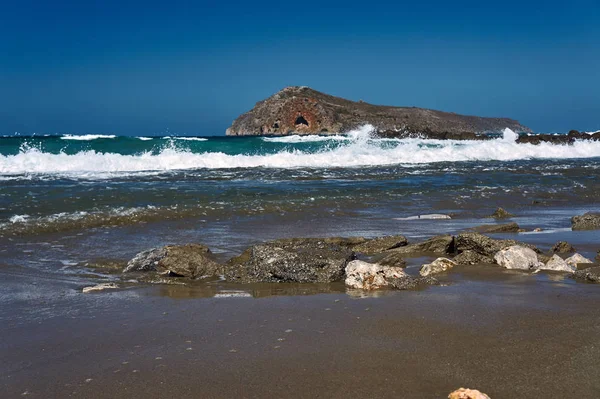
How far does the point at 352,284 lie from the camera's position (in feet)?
16.4

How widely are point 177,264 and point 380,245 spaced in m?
2.47

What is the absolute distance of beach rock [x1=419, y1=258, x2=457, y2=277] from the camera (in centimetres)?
551

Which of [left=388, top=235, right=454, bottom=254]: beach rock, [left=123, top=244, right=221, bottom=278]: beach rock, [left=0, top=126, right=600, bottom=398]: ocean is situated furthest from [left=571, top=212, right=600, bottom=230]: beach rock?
[left=123, top=244, right=221, bottom=278]: beach rock

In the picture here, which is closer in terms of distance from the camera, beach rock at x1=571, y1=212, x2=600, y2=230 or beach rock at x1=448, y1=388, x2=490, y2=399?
beach rock at x1=448, y1=388, x2=490, y2=399

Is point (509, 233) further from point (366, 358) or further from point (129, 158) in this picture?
point (129, 158)

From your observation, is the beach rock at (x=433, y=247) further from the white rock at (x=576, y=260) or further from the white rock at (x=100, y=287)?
the white rock at (x=100, y=287)

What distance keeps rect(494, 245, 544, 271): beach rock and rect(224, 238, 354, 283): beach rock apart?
1552mm

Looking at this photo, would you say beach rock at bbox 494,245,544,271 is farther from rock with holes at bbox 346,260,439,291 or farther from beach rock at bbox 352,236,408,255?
beach rock at bbox 352,236,408,255

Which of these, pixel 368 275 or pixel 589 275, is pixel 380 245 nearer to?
pixel 368 275

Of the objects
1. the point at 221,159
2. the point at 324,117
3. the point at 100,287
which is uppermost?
the point at 324,117

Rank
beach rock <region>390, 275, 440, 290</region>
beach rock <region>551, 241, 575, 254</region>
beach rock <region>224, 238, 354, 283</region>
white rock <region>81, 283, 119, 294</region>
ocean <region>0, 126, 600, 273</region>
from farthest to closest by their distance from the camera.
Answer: ocean <region>0, 126, 600, 273</region>, beach rock <region>551, 241, 575, 254</region>, beach rock <region>224, 238, 354, 283</region>, white rock <region>81, 283, 119, 294</region>, beach rock <region>390, 275, 440, 290</region>

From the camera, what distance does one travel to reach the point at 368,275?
502cm

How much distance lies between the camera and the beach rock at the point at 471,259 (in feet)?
19.4

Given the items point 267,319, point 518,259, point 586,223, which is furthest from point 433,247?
point 586,223
